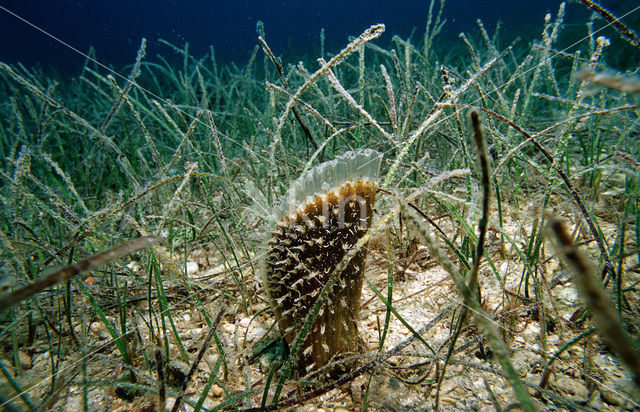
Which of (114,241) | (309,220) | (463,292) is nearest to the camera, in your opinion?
(463,292)

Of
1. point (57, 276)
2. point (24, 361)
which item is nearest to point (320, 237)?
point (57, 276)

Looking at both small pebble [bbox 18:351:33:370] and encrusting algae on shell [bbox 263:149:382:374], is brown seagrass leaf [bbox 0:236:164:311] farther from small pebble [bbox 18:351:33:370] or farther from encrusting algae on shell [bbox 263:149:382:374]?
small pebble [bbox 18:351:33:370]

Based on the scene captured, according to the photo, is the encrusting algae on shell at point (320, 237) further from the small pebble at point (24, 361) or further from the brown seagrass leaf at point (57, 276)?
the small pebble at point (24, 361)

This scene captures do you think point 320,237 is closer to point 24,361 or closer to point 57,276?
point 57,276

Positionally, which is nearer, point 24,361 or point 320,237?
point 320,237

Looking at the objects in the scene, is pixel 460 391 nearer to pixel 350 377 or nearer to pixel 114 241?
pixel 350 377

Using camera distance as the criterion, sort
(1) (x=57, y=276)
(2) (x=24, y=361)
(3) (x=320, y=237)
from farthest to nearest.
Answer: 1. (2) (x=24, y=361)
2. (3) (x=320, y=237)
3. (1) (x=57, y=276)

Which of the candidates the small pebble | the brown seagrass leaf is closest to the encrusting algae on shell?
the brown seagrass leaf

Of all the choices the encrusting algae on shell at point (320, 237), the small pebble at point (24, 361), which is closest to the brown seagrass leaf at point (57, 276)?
the encrusting algae on shell at point (320, 237)

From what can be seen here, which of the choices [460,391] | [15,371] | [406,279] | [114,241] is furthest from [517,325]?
[114,241]
